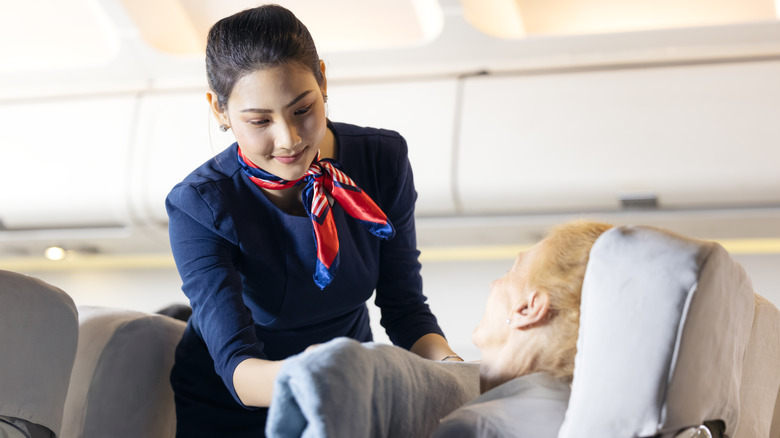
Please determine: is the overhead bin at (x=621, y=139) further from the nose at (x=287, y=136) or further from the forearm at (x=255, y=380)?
the forearm at (x=255, y=380)

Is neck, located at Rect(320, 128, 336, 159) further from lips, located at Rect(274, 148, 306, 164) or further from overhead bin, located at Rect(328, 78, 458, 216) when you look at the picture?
overhead bin, located at Rect(328, 78, 458, 216)

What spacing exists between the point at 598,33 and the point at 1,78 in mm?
2113

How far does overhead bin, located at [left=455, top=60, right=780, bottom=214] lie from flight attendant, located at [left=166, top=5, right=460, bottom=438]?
1124mm

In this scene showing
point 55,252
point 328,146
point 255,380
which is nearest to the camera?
point 255,380

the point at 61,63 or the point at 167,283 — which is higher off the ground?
the point at 61,63

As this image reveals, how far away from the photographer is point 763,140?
2531mm

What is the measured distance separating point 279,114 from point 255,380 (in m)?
0.39

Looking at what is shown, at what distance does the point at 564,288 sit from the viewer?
1.22m

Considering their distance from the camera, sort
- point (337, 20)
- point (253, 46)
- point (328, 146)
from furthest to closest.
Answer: point (337, 20) → point (328, 146) → point (253, 46)

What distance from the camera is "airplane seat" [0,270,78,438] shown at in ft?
4.69

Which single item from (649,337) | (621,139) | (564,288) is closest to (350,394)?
(649,337)

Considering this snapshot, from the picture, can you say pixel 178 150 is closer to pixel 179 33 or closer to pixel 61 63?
pixel 179 33

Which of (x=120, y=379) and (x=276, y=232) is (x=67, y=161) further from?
(x=276, y=232)

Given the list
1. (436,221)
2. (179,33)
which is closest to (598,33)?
(436,221)
